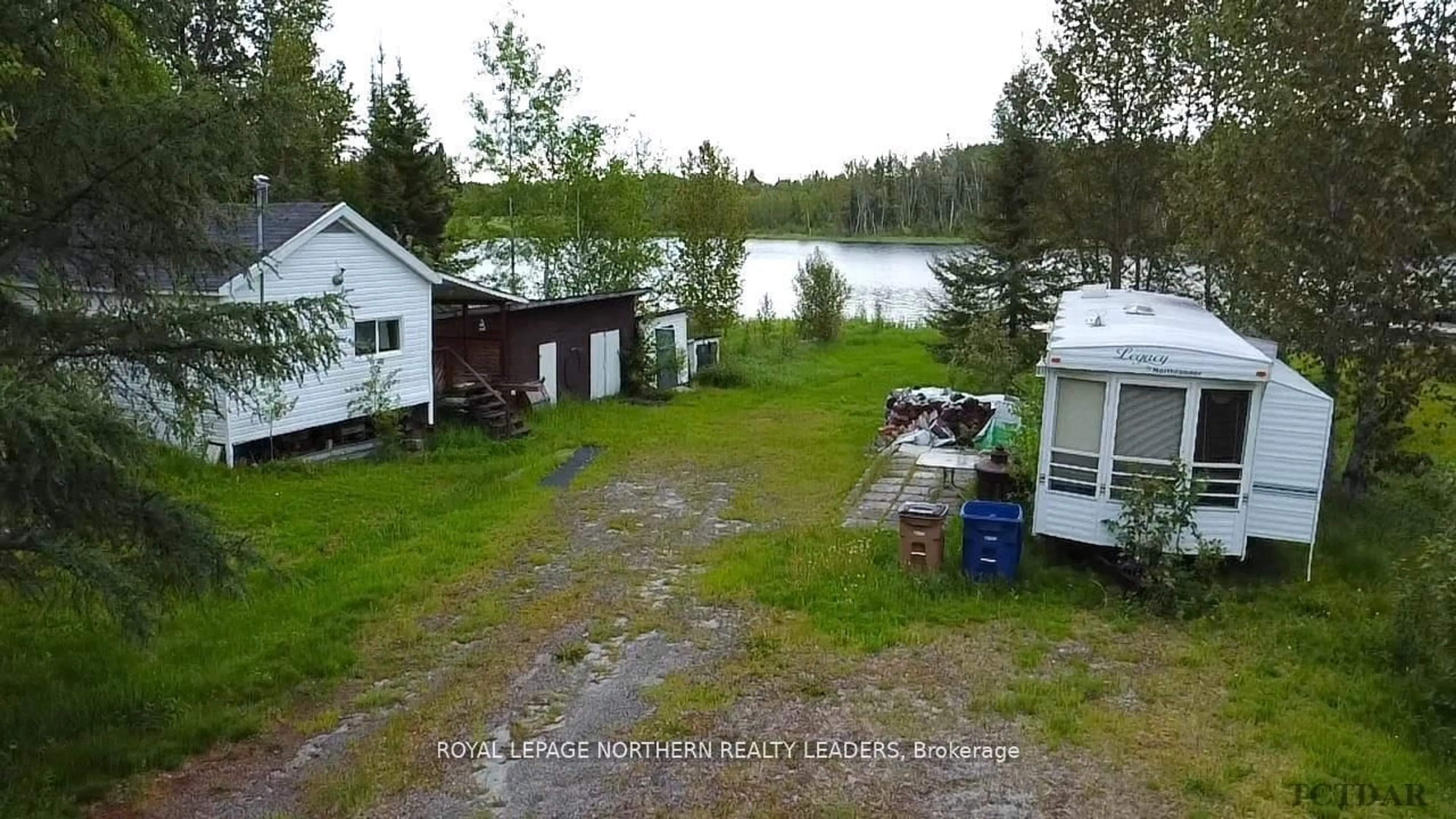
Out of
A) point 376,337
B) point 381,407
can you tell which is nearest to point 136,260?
point 381,407

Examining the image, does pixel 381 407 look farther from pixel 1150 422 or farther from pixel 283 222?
pixel 1150 422

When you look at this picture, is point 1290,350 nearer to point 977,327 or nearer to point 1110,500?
point 1110,500

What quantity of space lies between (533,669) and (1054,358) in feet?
15.4

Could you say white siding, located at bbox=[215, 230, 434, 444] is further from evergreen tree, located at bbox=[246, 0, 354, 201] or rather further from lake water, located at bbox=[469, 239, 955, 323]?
lake water, located at bbox=[469, 239, 955, 323]

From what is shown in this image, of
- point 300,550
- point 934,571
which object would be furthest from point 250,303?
point 934,571

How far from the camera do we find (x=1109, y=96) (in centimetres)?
1839

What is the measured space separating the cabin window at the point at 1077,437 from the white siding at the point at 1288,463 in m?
1.16

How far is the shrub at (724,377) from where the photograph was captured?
21.5 metres

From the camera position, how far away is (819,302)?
2859 cm

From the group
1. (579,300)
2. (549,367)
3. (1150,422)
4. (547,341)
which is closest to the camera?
(1150,422)

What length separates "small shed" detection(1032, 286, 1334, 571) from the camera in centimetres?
805

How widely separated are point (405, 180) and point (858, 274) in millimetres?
31588

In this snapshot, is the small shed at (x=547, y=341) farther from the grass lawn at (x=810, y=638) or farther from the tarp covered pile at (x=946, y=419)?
the tarp covered pile at (x=946, y=419)

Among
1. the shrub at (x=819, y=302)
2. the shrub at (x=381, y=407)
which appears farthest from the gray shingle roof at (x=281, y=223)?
the shrub at (x=819, y=302)
